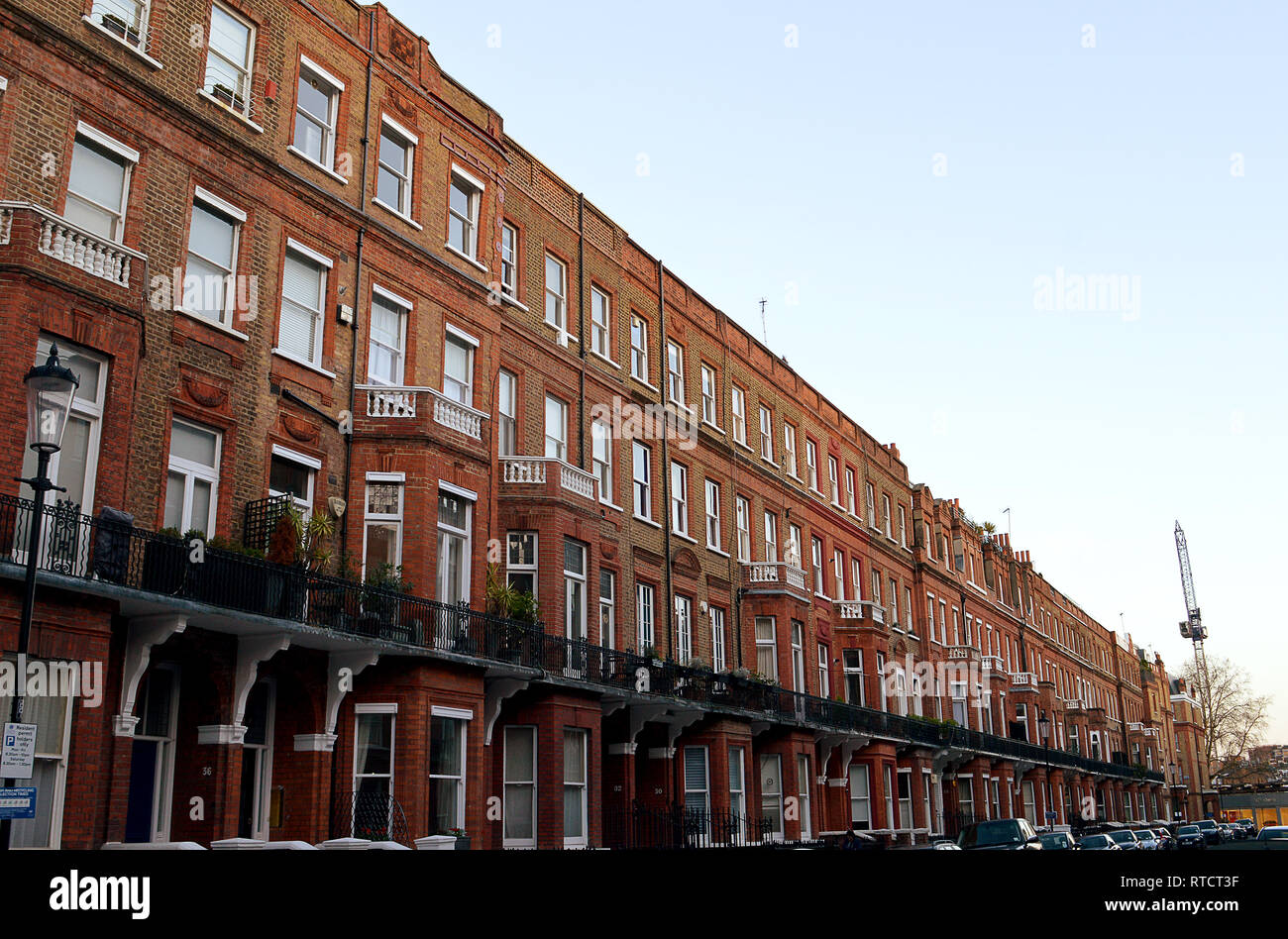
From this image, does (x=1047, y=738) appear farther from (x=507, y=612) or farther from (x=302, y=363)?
(x=302, y=363)

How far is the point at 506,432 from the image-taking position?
1017 inches

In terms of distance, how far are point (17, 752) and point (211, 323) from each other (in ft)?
30.2

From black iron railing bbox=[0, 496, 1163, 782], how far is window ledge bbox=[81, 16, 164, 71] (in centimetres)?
769

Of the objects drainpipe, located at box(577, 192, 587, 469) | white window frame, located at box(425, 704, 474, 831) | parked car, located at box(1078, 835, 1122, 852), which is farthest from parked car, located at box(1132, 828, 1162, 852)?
white window frame, located at box(425, 704, 474, 831)

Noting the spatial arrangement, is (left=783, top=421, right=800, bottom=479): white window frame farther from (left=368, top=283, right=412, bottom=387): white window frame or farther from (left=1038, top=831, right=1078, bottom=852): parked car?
(left=368, top=283, right=412, bottom=387): white window frame

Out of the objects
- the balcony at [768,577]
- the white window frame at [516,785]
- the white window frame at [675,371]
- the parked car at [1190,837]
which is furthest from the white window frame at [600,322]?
the parked car at [1190,837]

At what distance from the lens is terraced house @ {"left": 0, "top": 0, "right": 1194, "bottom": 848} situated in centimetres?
1523

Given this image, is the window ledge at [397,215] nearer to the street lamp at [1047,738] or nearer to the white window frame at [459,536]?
the white window frame at [459,536]

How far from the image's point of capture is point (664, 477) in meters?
32.0

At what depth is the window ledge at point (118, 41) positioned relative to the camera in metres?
16.8

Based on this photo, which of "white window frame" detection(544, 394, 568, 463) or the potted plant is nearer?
the potted plant

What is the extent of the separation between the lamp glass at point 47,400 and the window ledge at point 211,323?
6.02 metres
